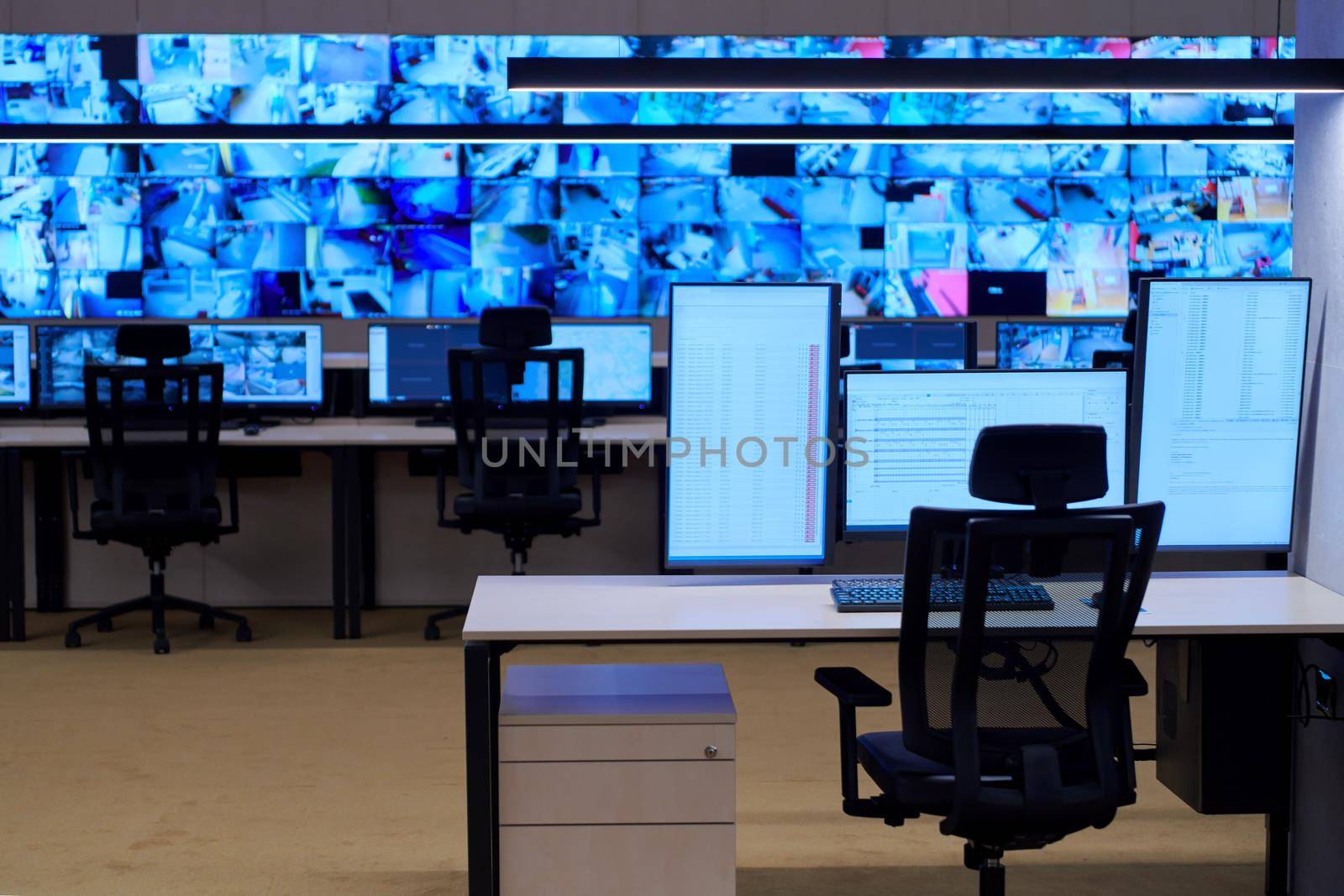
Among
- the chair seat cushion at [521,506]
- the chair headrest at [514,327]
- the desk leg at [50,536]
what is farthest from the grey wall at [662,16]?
the chair seat cushion at [521,506]

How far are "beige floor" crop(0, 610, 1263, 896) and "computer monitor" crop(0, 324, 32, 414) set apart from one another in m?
1.25

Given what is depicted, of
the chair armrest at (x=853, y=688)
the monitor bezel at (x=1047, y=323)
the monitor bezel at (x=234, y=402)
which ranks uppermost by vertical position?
the monitor bezel at (x=1047, y=323)

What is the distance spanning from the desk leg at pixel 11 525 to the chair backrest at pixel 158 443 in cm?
36

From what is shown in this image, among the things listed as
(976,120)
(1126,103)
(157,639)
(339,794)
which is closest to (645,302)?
(976,120)

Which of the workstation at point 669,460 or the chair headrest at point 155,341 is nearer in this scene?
the workstation at point 669,460

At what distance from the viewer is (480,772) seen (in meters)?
2.74

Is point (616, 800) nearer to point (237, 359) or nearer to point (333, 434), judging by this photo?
point (333, 434)

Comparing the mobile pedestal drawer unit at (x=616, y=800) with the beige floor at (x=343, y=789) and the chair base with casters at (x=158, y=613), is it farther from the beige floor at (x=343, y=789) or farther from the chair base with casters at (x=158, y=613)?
the chair base with casters at (x=158, y=613)

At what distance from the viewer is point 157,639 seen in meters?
5.72

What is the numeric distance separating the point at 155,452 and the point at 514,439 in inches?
54.5

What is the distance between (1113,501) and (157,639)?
3.91 metres

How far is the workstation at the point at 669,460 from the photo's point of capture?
2.78m

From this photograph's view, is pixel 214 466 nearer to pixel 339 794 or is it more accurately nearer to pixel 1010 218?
pixel 339 794

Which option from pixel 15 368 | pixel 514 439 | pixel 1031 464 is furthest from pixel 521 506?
pixel 1031 464
